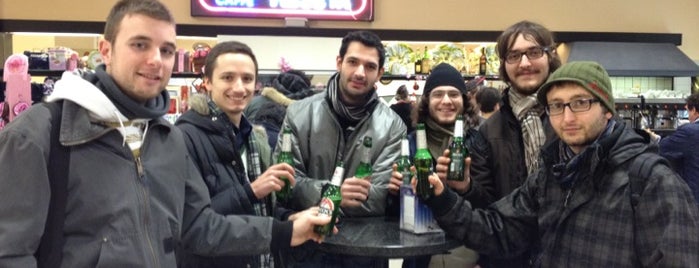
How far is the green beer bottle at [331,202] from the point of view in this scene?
199 centimetres

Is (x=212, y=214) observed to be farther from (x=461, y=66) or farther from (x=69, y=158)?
(x=461, y=66)

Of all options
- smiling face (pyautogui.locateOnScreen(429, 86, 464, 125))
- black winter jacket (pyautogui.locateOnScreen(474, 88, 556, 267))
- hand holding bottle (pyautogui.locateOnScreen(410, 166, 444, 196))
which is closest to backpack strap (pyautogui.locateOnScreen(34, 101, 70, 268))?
hand holding bottle (pyautogui.locateOnScreen(410, 166, 444, 196))

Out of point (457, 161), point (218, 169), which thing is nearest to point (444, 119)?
point (457, 161)

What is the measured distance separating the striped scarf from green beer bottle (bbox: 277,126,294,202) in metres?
0.97

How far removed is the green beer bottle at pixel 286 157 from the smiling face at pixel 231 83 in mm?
220

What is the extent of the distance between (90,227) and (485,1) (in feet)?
20.2

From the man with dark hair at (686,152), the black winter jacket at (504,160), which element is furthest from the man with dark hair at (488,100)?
the black winter jacket at (504,160)

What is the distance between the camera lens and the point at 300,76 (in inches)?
157

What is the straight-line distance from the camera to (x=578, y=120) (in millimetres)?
1807

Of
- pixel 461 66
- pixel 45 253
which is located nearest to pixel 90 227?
pixel 45 253

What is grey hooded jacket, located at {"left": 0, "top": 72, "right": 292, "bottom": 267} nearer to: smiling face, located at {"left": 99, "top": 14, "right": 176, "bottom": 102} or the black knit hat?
smiling face, located at {"left": 99, "top": 14, "right": 176, "bottom": 102}

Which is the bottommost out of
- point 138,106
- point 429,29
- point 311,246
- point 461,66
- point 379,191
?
point 311,246

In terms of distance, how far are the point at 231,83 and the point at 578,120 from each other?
1308 millimetres

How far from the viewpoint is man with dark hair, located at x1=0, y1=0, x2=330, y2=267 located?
1.25 meters
